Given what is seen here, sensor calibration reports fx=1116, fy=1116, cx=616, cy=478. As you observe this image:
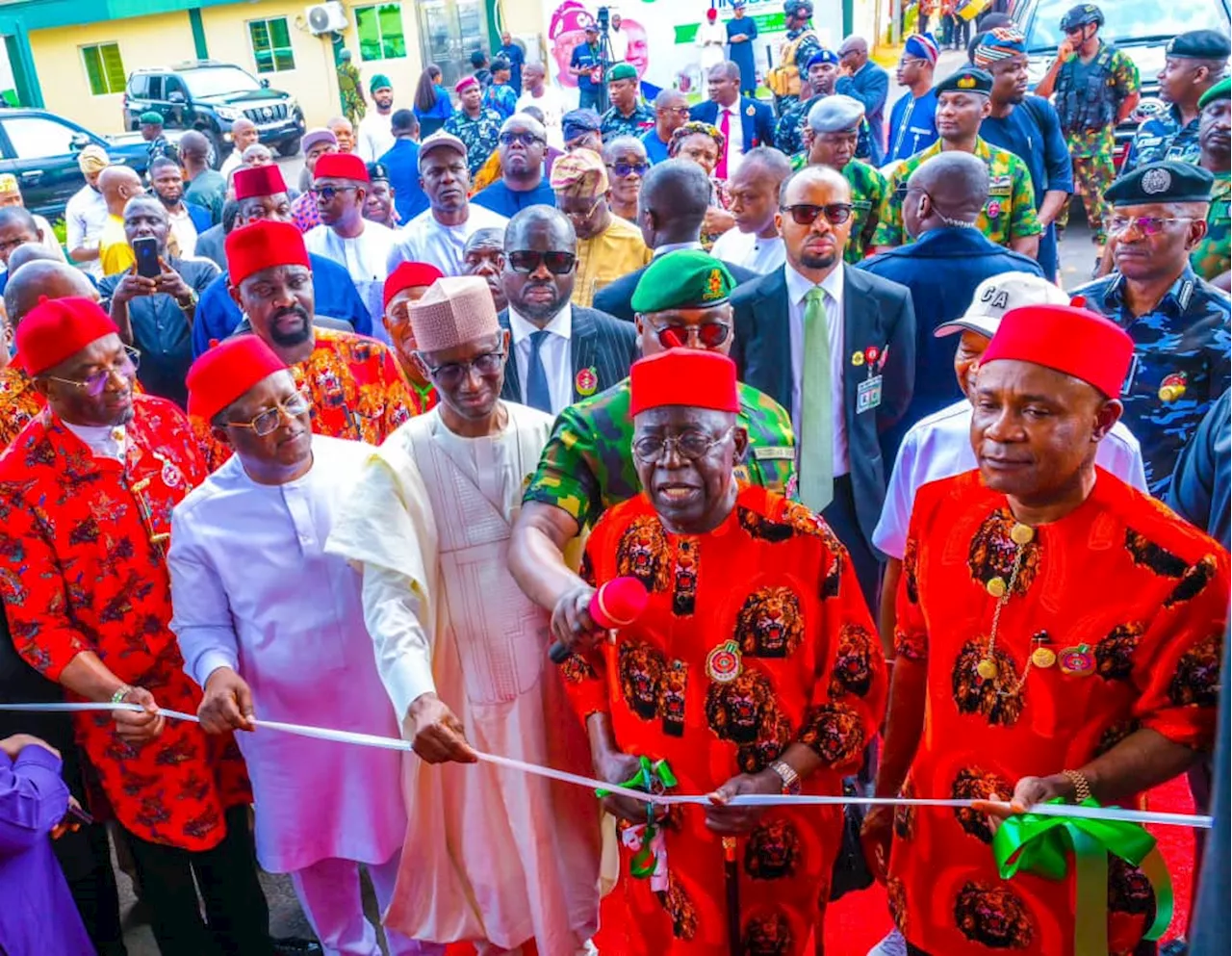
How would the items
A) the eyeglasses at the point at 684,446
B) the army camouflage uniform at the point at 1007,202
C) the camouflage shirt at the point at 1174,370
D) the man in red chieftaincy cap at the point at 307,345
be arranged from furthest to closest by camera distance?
1. the army camouflage uniform at the point at 1007,202
2. the man in red chieftaincy cap at the point at 307,345
3. the camouflage shirt at the point at 1174,370
4. the eyeglasses at the point at 684,446

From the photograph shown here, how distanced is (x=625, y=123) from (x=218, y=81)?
17.0 m

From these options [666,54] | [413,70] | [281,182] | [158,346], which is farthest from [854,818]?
[413,70]

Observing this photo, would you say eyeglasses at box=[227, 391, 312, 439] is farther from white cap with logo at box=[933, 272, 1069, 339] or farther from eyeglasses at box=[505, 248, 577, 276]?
white cap with logo at box=[933, 272, 1069, 339]

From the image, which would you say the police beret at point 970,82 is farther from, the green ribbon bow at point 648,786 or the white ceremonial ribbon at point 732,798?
the green ribbon bow at point 648,786

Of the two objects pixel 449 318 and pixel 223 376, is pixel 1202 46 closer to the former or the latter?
pixel 449 318

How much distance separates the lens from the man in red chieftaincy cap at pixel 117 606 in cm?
326

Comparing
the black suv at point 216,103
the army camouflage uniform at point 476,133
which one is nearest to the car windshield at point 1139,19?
Answer: the army camouflage uniform at point 476,133

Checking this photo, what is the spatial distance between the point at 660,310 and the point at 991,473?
1317 mm

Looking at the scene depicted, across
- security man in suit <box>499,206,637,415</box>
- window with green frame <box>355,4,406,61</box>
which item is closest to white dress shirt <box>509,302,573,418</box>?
security man in suit <box>499,206,637,415</box>

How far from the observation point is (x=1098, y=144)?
9766 mm

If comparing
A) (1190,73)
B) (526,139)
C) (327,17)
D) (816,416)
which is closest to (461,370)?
(816,416)

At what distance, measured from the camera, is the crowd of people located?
2316mm

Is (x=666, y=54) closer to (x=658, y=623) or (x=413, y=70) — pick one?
(x=413, y=70)

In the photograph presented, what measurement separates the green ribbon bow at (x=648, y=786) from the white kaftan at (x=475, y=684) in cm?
60
